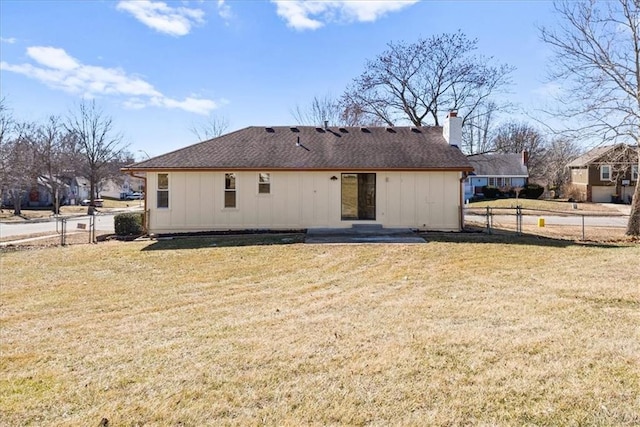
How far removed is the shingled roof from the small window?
46 cm

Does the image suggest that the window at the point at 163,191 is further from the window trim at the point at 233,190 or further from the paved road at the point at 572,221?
the paved road at the point at 572,221

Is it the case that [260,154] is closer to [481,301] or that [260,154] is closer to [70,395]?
[481,301]

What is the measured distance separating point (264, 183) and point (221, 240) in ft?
9.67

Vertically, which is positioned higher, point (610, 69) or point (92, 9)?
point (92, 9)

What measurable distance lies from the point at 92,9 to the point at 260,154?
270 inches

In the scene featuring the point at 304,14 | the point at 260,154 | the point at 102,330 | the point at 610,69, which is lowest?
the point at 102,330

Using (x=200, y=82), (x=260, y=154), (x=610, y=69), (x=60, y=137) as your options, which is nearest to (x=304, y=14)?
(x=260, y=154)

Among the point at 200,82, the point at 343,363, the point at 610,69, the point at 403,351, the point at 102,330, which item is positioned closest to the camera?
the point at 343,363

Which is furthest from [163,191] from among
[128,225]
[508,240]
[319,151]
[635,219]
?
[635,219]

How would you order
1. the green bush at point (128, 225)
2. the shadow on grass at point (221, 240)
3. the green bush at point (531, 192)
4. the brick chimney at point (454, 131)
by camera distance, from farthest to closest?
1. the green bush at point (531, 192)
2. the brick chimney at point (454, 131)
3. the green bush at point (128, 225)
4. the shadow on grass at point (221, 240)

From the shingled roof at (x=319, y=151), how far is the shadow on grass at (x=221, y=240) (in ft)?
8.01

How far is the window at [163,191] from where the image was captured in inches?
599

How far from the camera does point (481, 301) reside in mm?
6230

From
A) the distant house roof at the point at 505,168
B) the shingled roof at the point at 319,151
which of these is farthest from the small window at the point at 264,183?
the distant house roof at the point at 505,168
